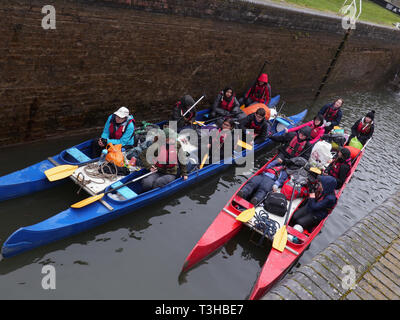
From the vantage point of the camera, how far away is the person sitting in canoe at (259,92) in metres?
11.8

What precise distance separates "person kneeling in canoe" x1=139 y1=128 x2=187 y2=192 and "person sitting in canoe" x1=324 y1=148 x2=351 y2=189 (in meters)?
3.74

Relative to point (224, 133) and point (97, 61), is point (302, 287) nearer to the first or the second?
point (224, 133)

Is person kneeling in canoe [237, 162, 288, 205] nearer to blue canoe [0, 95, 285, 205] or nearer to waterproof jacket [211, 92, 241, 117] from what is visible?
waterproof jacket [211, 92, 241, 117]

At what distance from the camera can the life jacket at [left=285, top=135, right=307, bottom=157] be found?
8727mm

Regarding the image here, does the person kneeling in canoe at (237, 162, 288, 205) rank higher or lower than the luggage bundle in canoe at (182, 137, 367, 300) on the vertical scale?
higher

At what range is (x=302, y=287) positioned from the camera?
454 cm

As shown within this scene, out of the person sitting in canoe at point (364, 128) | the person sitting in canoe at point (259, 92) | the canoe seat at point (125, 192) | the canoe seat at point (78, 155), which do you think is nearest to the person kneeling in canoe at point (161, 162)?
the canoe seat at point (125, 192)

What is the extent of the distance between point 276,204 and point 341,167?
7.20 feet

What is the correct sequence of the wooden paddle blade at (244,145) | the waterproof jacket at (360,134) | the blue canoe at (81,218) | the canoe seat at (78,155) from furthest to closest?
the waterproof jacket at (360,134) < the wooden paddle blade at (244,145) < the canoe seat at (78,155) < the blue canoe at (81,218)

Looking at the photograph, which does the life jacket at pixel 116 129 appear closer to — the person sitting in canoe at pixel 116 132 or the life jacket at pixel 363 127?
the person sitting in canoe at pixel 116 132

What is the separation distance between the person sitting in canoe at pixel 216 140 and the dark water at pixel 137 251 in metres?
0.66

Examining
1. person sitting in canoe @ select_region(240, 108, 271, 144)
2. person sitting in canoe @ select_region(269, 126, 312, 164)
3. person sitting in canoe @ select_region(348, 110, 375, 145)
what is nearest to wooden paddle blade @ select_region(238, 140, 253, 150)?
person sitting in canoe @ select_region(240, 108, 271, 144)

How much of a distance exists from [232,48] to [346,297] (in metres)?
9.37
